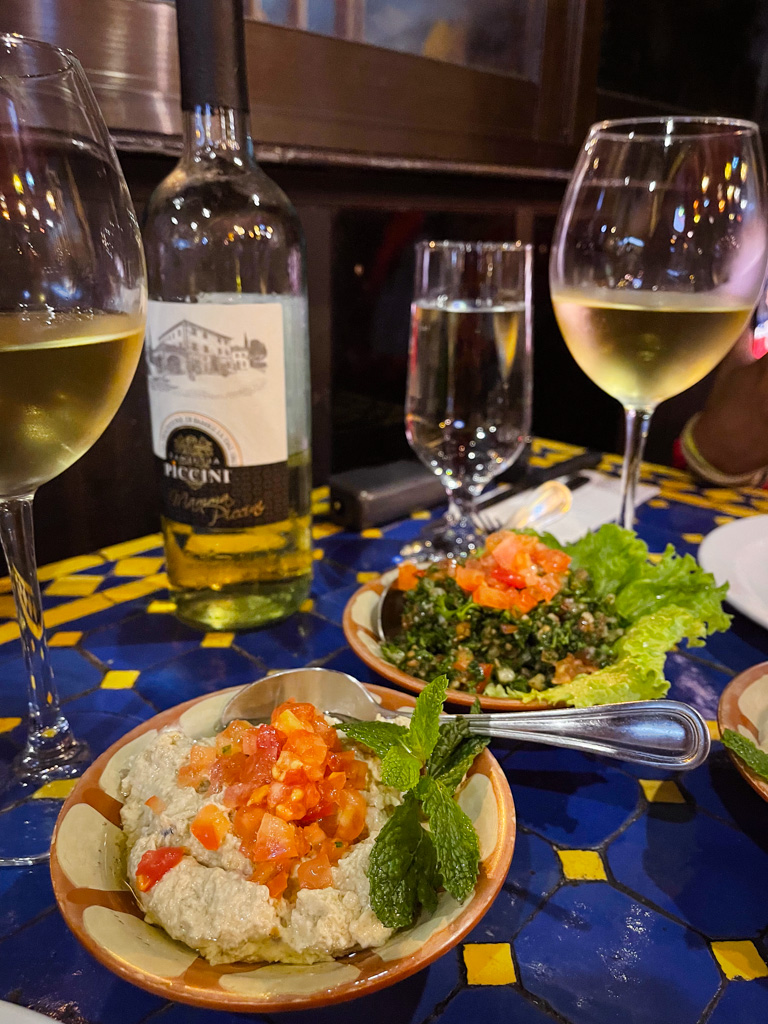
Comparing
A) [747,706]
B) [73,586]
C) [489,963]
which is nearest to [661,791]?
[747,706]

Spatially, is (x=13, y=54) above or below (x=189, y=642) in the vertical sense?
above

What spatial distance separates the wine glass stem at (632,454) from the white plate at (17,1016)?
0.78 m

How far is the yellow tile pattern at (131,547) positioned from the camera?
45.5 inches

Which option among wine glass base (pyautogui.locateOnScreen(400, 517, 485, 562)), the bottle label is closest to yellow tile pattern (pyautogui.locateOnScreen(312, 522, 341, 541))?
wine glass base (pyautogui.locateOnScreen(400, 517, 485, 562))

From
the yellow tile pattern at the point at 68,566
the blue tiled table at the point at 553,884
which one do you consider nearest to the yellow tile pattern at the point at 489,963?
the blue tiled table at the point at 553,884

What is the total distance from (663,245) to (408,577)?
0.45 m

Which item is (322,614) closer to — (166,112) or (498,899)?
(498,899)

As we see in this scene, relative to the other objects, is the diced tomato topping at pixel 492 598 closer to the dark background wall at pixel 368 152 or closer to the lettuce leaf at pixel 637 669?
the lettuce leaf at pixel 637 669

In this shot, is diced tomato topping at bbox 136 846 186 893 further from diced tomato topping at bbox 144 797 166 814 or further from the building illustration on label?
the building illustration on label

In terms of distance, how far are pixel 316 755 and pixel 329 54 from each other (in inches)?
49.3

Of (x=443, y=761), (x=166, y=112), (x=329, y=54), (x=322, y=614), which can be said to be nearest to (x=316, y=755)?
(x=443, y=761)

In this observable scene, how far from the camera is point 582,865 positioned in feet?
1.77

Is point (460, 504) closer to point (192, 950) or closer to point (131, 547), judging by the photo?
point (131, 547)

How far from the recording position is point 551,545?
0.91 meters
